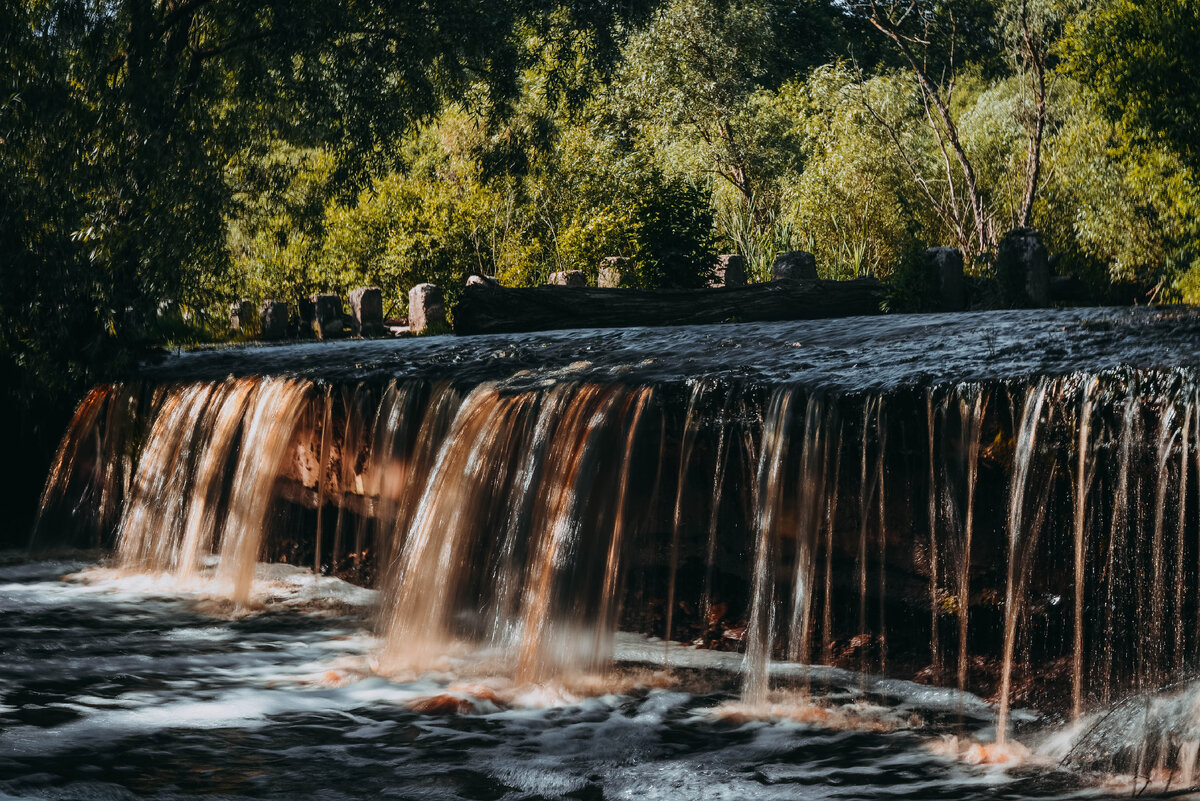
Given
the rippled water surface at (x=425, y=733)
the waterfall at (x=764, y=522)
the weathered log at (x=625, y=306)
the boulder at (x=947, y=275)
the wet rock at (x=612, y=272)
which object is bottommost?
the rippled water surface at (x=425, y=733)

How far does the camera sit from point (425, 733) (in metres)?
5.25

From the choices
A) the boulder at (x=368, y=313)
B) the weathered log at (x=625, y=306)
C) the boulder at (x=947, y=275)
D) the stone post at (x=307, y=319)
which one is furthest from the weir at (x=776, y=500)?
the stone post at (x=307, y=319)

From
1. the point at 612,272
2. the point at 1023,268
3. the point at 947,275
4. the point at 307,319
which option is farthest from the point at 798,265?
the point at 307,319

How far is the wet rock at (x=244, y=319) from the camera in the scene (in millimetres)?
18359

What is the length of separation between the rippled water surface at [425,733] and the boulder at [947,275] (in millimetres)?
8011

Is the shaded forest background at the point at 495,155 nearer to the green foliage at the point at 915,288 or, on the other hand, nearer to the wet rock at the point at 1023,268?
the green foliage at the point at 915,288

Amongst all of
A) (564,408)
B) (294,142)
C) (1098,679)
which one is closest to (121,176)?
(294,142)

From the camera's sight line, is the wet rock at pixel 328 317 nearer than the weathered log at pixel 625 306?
No

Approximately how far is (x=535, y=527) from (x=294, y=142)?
9243 millimetres

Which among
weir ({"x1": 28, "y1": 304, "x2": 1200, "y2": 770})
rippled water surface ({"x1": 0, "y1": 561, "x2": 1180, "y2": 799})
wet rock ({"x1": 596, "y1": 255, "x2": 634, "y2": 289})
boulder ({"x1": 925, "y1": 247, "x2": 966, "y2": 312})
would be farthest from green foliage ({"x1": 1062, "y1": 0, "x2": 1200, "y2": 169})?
rippled water surface ({"x1": 0, "y1": 561, "x2": 1180, "y2": 799})

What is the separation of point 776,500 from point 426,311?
41.0 ft

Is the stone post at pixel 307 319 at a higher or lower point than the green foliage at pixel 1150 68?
lower

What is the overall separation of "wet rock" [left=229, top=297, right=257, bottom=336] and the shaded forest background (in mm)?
687

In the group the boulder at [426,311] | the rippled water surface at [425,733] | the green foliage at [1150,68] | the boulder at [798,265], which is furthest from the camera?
the boulder at [426,311]
